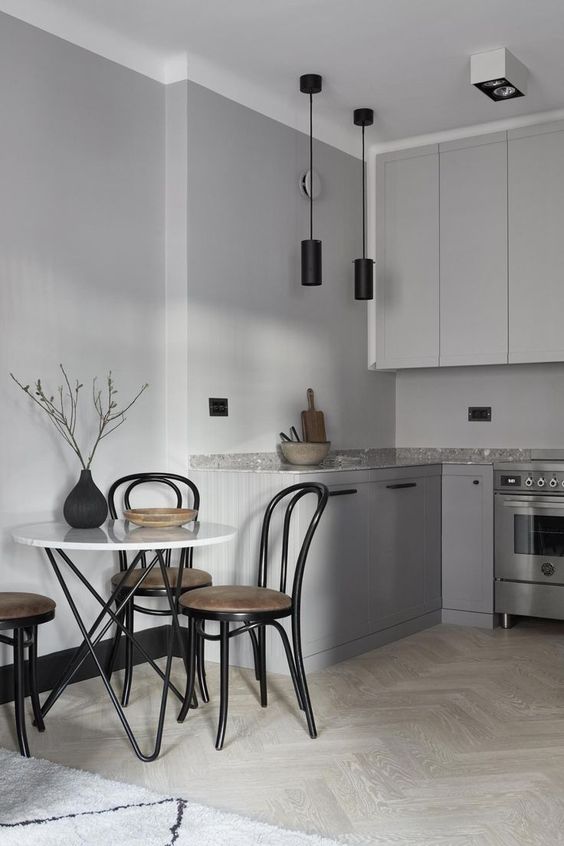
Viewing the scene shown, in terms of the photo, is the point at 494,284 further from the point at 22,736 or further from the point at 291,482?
the point at 22,736

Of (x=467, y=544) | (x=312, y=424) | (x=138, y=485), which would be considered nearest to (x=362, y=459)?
(x=312, y=424)

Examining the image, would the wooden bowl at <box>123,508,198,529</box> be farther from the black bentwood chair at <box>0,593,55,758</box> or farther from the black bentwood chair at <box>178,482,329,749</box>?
the black bentwood chair at <box>0,593,55,758</box>

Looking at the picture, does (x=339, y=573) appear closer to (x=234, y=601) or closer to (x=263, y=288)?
A: (x=234, y=601)

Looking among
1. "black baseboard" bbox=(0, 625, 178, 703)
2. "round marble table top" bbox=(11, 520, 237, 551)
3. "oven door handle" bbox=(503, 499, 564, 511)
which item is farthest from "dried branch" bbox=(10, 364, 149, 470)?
"oven door handle" bbox=(503, 499, 564, 511)

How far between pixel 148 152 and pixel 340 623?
7.38 feet

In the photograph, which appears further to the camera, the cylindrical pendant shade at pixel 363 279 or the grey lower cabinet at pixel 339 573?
the cylindrical pendant shade at pixel 363 279

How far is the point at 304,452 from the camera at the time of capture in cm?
A: 422

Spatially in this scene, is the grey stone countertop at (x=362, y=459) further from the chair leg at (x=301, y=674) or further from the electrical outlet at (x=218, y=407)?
the chair leg at (x=301, y=674)

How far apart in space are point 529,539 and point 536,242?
5.15 ft

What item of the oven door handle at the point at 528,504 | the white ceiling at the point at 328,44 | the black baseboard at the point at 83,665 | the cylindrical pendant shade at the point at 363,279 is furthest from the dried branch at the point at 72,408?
the oven door handle at the point at 528,504

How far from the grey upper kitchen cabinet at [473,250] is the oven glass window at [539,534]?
884 mm

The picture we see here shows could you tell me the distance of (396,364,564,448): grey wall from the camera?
5062mm

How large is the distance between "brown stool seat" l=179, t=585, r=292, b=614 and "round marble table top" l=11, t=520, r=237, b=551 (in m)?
0.21

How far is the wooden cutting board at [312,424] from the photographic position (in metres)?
4.64
